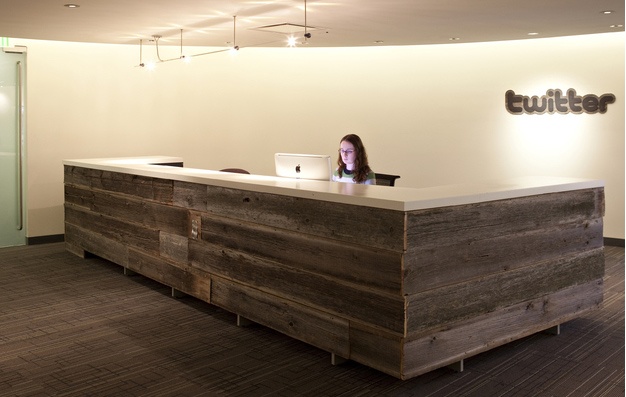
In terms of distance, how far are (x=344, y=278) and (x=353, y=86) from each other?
6.08 m

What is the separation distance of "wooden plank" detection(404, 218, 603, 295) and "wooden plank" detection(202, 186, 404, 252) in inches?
7.5

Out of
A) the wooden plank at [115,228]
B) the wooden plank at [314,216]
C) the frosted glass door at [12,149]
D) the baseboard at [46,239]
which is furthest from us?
the baseboard at [46,239]

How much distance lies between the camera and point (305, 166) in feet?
16.8

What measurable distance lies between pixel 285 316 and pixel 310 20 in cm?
316

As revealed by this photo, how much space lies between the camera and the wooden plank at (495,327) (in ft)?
12.6

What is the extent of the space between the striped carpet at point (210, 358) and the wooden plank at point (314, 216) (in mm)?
866

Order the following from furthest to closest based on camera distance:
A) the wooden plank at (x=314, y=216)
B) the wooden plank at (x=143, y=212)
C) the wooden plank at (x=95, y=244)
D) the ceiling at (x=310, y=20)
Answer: the wooden plank at (x=95, y=244)
the wooden plank at (x=143, y=212)
the ceiling at (x=310, y=20)
the wooden plank at (x=314, y=216)

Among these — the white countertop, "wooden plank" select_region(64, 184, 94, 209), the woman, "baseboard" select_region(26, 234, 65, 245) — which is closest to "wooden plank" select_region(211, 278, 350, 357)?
the white countertop

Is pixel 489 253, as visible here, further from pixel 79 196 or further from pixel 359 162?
pixel 79 196

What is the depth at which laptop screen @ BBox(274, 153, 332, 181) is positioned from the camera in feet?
16.3

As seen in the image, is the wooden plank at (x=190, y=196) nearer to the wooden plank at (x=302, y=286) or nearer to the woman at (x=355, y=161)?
the wooden plank at (x=302, y=286)

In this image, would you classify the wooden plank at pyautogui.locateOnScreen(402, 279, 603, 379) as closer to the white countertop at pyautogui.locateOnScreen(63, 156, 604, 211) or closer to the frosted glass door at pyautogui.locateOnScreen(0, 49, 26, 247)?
the white countertop at pyautogui.locateOnScreen(63, 156, 604, 211)

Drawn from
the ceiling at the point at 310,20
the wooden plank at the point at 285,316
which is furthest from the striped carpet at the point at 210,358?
the ceiling at the point at 310,20

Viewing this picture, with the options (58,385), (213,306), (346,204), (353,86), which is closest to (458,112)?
(353,86)
